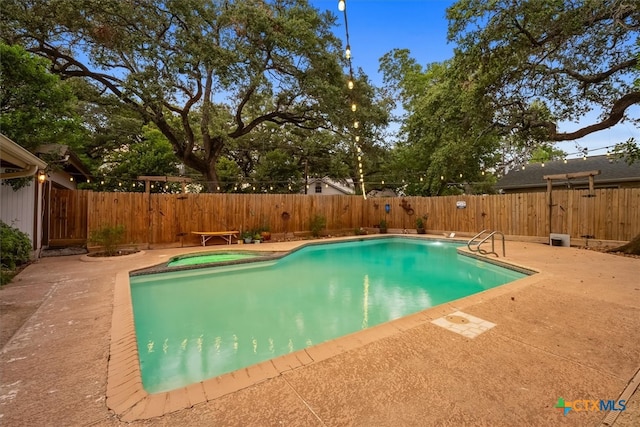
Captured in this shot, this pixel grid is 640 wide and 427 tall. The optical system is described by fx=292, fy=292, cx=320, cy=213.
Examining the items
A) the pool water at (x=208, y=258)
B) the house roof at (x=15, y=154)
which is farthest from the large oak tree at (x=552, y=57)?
the house roof at (x=15, y=154)

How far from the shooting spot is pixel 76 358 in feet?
7.39

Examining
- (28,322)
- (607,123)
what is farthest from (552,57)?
(28,322)

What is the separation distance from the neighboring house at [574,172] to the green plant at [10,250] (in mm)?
17150

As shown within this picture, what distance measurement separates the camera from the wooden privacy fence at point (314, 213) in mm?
8133

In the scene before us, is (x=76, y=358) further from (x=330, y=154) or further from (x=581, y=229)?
(x=330, y=154)

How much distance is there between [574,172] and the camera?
46.1 feet

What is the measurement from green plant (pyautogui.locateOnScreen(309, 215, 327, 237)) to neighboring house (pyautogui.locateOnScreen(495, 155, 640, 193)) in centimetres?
999

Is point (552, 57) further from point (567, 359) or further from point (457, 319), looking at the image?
point (567, 359)

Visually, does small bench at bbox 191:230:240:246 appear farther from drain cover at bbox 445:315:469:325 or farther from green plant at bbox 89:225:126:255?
drain cover at bbox 445:315:469:325

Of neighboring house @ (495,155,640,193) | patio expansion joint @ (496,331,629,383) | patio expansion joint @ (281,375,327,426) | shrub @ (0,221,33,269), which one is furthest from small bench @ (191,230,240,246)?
neighboring house @ (495,155,640,193)

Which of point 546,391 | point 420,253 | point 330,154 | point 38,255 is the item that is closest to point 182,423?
point 546,391

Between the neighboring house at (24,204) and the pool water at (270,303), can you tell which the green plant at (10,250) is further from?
the pool water at (270,303)

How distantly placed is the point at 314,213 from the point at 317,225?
0.69m

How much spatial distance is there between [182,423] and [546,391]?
2169 mm
